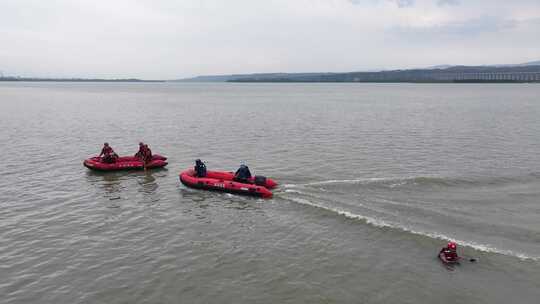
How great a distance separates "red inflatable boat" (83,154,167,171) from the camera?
2617 centimetres

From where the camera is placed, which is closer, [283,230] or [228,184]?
[283,230]

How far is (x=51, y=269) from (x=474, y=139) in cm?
3711

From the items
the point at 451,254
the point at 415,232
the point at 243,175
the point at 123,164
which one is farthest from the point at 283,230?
the point at 123,164

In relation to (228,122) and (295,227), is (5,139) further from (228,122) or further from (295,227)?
(295,227)

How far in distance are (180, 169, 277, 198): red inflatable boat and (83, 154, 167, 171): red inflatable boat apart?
4.61 metres

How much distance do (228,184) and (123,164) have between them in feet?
28.2

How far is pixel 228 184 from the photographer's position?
72.4 ft

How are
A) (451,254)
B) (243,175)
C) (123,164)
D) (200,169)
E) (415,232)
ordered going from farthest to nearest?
(123,164) → (200,169) → (243,175) → (415,232) → (451,254)

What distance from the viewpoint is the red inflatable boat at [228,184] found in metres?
21.4

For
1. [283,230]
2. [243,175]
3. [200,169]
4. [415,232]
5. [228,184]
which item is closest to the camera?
[415,232]

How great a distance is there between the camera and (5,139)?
38812 millimetres

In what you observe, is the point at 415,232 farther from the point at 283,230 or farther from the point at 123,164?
the point at 123,164

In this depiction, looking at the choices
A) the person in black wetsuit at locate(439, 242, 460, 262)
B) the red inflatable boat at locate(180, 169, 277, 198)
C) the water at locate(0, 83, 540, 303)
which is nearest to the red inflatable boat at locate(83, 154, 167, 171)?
the water at locate(0, 83, 540, 303)

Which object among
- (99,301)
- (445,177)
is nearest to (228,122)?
(445,177)
